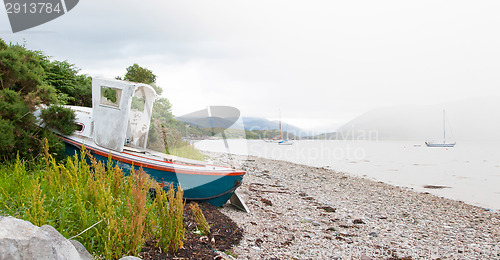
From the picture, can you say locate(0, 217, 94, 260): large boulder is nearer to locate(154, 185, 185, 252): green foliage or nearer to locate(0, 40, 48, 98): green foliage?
locate(154, 185, 185, 252): green foliage

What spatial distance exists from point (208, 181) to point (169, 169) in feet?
3.07

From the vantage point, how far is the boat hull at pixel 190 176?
707cm

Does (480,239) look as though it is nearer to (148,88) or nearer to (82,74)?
Result: (148,88)

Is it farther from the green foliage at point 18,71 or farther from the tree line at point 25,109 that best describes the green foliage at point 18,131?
the green foliage at point 18,71

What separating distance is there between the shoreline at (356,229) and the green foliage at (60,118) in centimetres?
449

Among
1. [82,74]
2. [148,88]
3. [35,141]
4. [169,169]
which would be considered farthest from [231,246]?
[82,74]

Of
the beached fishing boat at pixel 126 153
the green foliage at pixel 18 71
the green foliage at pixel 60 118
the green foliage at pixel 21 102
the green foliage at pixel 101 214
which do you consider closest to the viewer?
the green foliage at pixel 101 214

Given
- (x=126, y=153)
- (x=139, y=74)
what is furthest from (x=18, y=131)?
(x=139, y=74)

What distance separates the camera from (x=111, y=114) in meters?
7.64

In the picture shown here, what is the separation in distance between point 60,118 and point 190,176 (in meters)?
3.85

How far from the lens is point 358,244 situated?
684 cm

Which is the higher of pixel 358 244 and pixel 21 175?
pixel 21 175

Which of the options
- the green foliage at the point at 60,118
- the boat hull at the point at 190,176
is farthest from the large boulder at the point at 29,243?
the green foliage at the point at 60,118

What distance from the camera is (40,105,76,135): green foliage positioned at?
7770mm
